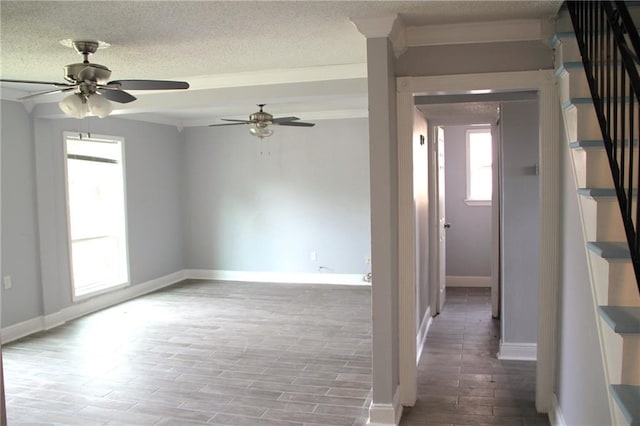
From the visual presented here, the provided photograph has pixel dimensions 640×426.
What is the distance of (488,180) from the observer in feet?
23.6

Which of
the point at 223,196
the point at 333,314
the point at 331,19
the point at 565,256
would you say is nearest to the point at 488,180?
the point at 333,314

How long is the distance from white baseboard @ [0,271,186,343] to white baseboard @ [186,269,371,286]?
439mm

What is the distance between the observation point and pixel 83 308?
19.6 feet

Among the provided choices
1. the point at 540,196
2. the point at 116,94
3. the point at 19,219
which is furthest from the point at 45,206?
the point at 540,196

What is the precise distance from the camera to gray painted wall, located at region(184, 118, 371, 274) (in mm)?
7195

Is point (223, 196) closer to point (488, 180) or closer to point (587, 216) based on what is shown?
point (488, 180)

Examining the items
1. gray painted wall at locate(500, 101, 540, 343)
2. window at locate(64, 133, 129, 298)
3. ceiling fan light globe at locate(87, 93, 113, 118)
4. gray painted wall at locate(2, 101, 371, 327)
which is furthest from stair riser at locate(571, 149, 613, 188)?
window at locate(64, 133, 129, 298)

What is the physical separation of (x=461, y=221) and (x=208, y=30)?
198 inches

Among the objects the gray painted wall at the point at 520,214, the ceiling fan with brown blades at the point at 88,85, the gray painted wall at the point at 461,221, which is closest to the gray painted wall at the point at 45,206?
the ceiling fan with brown blades at the point at 88,85

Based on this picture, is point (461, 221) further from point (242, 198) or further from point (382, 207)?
point (382, 207)

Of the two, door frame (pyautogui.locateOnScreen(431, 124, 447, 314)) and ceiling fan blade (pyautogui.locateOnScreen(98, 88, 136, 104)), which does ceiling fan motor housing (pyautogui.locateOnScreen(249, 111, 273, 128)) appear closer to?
door frame (pyautogui.locateOnScreen(431, 124, 447, 314))

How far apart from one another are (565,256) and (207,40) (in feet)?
8.46

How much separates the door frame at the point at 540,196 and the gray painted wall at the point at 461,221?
3.97 meters

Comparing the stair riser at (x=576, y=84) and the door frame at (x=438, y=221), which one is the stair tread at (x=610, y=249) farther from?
the door frame at (x=438, y=221)
